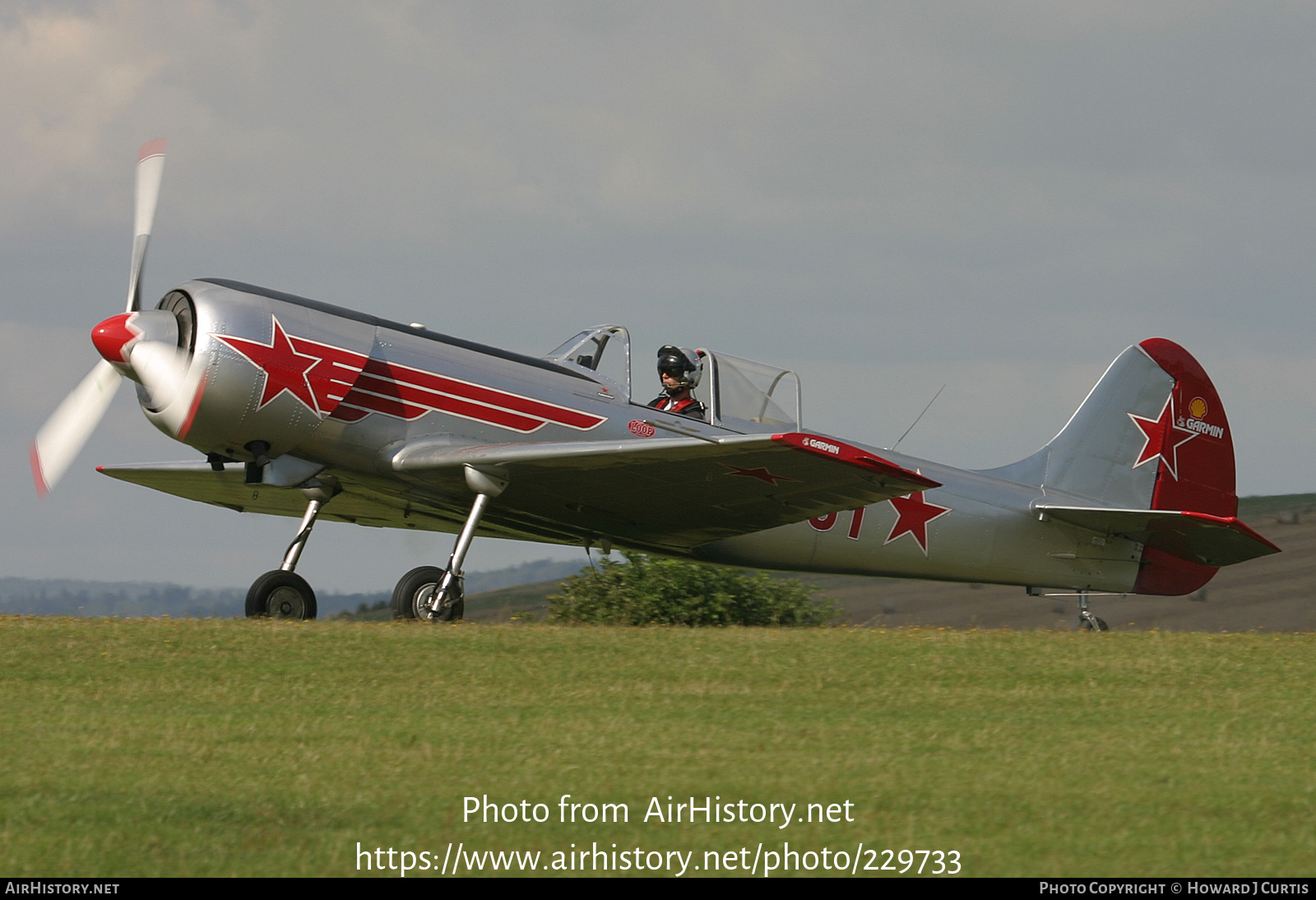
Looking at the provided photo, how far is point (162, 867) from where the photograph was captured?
397 cm

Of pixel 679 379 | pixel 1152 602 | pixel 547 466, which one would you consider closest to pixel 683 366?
pixel 679 379

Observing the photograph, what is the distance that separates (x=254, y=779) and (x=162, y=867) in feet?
3.14

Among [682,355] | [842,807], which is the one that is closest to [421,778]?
[842,807]

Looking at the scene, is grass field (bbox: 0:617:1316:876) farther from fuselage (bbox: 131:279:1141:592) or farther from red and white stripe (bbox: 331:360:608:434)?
red and white stripe (bbox: 331:360:608:434)

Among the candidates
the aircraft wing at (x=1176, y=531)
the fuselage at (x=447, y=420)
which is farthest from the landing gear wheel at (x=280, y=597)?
the aircraft wing at (x=1176, y=531)

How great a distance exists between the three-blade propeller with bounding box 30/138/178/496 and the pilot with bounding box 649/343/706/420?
3772 mm

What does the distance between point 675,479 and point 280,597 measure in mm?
3128

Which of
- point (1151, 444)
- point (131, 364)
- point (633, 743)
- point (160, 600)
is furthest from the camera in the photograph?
point (160, 600)

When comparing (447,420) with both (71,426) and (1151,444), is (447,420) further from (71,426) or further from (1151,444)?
(1151,444)

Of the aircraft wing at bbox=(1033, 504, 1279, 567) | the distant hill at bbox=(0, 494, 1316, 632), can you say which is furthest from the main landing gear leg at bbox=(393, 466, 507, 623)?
the distant hill at bbox=(0, 494, 1316, 632)

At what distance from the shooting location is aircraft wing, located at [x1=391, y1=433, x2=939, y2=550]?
9141mm

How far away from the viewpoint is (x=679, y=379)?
35.4 feet

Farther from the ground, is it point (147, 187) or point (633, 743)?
point (147, 187)
